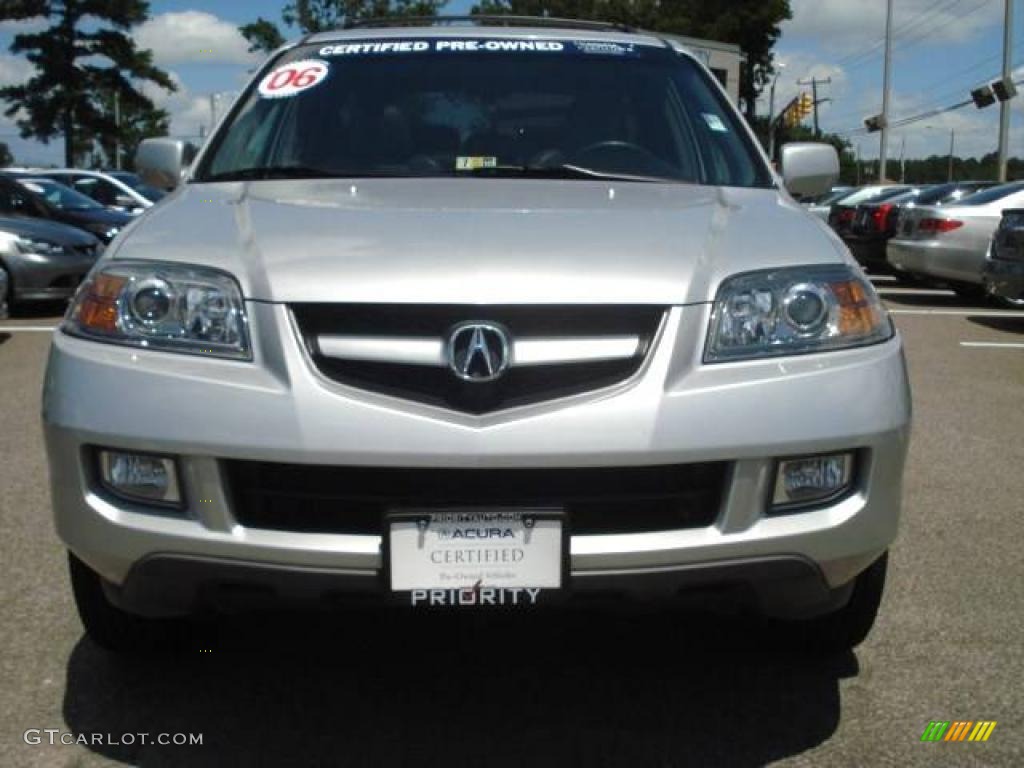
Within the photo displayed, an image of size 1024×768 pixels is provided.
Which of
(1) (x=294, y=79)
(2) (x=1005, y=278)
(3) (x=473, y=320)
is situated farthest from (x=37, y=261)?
(3) (x=473, y=320)

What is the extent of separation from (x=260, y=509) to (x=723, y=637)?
149 centimetres

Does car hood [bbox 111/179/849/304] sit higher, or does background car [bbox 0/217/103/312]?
car hood [bbox 111/179/849/304]

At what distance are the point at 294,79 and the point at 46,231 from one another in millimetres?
8206

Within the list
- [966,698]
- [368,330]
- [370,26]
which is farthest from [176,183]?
[966,698]

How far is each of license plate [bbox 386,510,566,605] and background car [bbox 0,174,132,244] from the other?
1065 centimetres

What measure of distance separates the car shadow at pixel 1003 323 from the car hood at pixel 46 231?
8631 millimetres

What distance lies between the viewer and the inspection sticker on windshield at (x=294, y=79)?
12.6 ft

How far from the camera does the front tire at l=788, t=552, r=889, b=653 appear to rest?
9.70ft

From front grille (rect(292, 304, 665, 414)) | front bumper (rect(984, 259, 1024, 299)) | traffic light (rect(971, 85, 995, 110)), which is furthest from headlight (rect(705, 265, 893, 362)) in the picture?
traffic light (rect(971, 85, 995, 110))

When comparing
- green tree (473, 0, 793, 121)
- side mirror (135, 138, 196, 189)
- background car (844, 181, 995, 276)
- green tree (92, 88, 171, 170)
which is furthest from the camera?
green tree (473, 0, 793, 121)

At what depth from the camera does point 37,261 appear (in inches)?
432

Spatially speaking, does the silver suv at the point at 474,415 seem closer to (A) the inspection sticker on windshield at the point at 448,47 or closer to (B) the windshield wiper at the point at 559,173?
(B) the windshield wiper at the point at 559,173

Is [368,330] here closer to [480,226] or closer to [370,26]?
[480,226]

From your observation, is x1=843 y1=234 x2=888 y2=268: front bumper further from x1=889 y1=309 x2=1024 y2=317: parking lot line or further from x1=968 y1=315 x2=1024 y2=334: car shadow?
x1=968 y1=315 x2=1024 y2=334: car shadow
